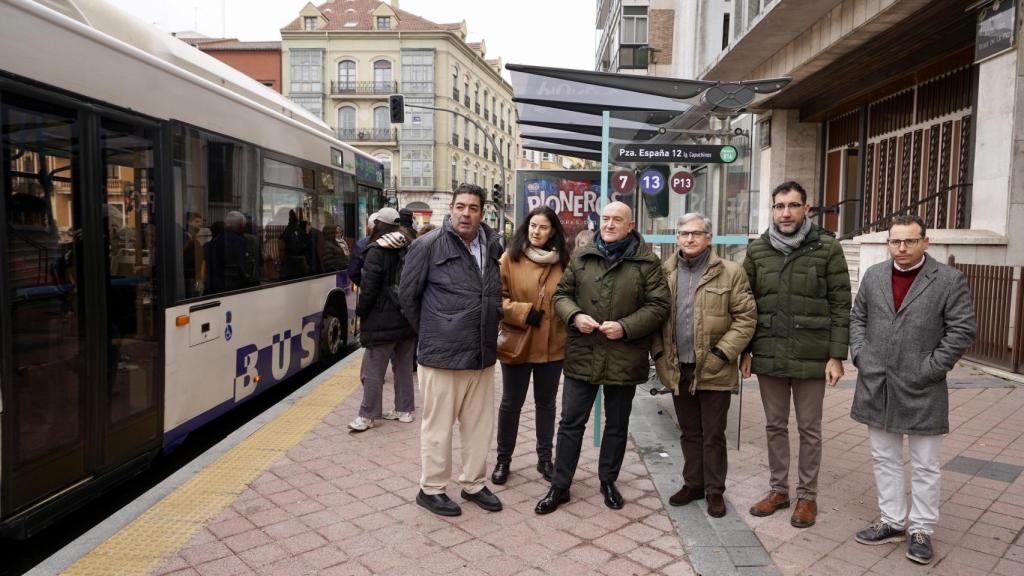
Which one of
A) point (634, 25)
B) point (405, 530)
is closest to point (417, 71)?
point (634, 25)

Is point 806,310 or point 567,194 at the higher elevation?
point 567,194

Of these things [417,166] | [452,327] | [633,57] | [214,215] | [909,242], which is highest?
[633,57]

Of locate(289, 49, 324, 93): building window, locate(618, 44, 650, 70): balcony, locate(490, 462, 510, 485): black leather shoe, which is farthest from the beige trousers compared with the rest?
locate(289, 49, 324, 93): building window

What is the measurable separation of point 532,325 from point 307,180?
406cm

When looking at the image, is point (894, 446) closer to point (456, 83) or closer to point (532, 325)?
point (532, 325)

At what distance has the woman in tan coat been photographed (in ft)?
14.8

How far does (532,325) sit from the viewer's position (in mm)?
4480

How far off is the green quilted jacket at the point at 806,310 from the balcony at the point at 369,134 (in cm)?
5410

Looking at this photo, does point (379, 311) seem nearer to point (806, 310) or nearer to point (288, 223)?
point (288, 223)

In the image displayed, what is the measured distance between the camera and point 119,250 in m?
4.18

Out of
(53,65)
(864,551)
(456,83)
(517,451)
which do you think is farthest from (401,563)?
(456,83)

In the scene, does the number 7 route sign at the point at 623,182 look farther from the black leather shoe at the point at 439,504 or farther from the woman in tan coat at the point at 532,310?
the black leather shoe at the point at 439,504

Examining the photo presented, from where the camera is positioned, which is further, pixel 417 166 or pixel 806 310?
pixel 417 166

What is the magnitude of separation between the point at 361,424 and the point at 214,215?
6.50 feet
